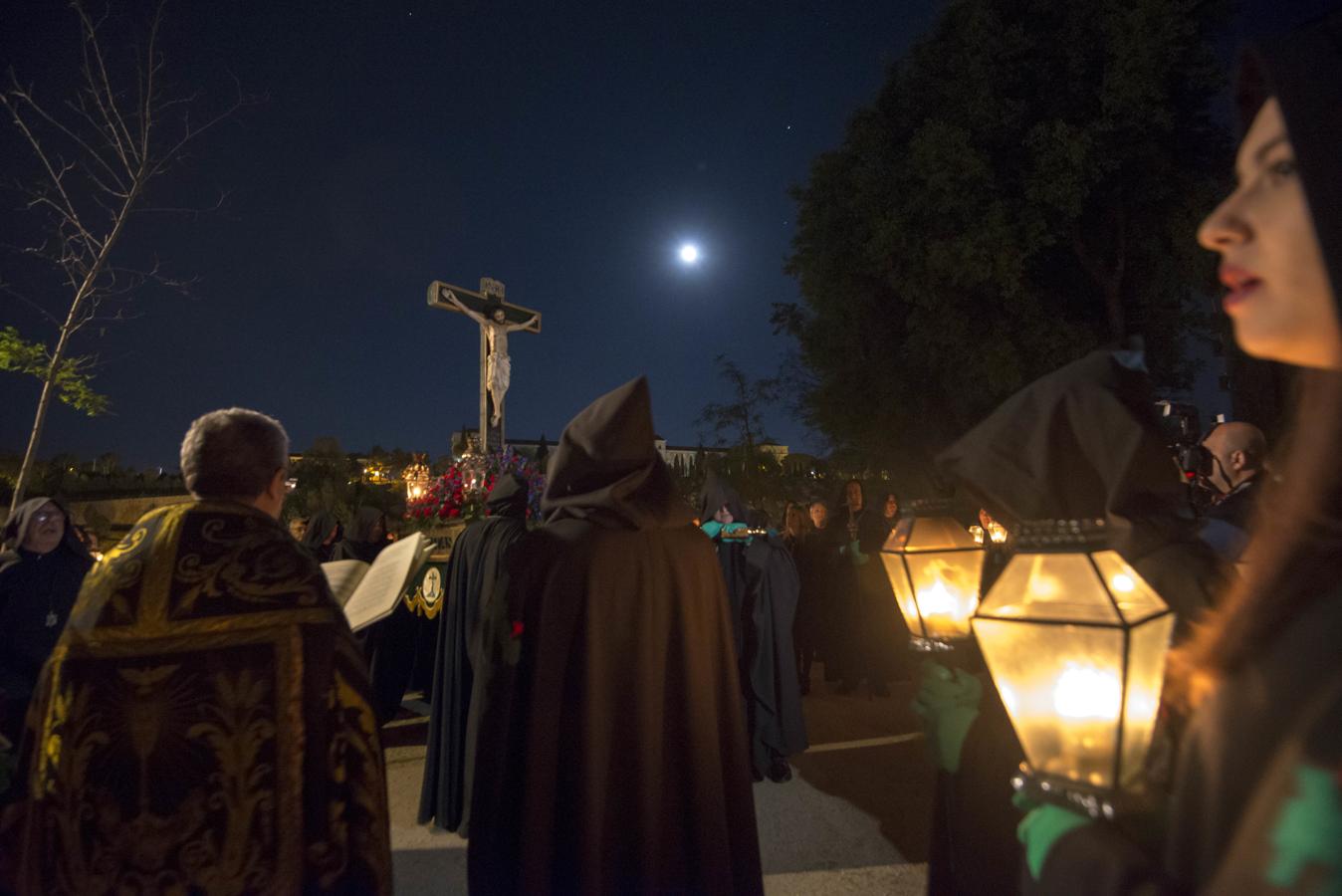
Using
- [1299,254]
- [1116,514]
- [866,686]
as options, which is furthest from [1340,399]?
[866,686]

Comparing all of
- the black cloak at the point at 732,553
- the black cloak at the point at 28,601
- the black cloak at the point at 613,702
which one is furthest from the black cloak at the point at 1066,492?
the black cloak at the point at 28,601

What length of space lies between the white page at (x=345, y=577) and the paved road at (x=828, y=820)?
2320 mm

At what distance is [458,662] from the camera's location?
488cm

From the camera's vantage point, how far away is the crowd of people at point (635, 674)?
0.81 m

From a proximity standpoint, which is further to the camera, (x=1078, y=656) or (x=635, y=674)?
(x=635, y=674)

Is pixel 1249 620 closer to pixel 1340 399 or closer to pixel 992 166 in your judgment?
pixel 1340 399

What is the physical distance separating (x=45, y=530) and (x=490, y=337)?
996 centimetres

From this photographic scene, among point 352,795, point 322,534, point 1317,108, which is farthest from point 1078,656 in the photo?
point 322,534

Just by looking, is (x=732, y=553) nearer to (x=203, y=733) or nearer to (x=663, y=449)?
(x=203, y=733)

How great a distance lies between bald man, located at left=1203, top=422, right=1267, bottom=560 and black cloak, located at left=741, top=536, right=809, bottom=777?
10.8ft

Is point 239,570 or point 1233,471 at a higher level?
point 1233,471

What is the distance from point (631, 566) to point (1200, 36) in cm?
1703

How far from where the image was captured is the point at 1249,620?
32.2 inches

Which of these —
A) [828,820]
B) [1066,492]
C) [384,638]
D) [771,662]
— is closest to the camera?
[1066,492]
